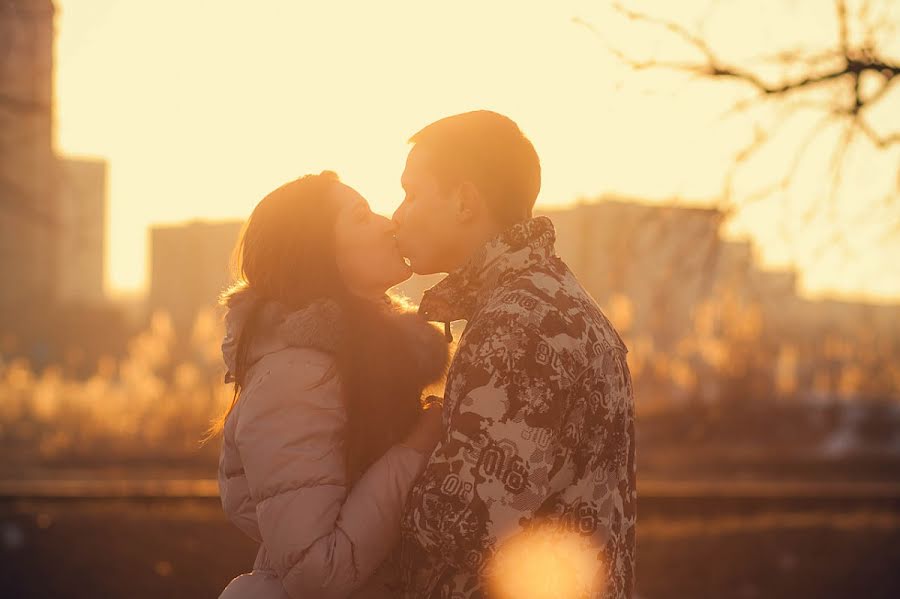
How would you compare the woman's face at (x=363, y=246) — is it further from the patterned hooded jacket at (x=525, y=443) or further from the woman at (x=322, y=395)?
the patterned hooded jacket at (x=525, y=443)

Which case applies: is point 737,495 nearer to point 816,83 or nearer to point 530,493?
point 816,83

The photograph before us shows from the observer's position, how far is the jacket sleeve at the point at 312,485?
3.11m

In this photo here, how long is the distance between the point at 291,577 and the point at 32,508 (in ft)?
25.6

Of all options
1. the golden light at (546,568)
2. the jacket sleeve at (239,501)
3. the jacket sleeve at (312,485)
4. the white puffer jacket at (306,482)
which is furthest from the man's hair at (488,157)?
the jacket sleeve at (239,501)

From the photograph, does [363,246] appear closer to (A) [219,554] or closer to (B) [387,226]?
(B) [387,226]

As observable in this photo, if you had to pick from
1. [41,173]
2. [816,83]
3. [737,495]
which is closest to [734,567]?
[737,495]

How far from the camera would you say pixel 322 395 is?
328 centimetres

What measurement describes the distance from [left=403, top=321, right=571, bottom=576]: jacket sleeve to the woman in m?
0.25

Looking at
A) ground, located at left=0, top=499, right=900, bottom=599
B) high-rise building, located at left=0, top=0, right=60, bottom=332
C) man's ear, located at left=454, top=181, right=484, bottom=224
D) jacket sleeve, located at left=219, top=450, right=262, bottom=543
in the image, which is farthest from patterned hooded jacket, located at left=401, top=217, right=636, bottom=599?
ground, located at left=0, top=499, right=900, bottom=599

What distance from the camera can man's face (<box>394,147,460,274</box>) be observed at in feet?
11.0

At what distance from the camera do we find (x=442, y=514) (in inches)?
118

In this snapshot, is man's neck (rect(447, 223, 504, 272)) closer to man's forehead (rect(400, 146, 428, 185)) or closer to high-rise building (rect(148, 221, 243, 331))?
man's forehead (rect(400, 146, 428, 185))

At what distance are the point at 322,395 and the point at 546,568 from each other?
0.80 metres

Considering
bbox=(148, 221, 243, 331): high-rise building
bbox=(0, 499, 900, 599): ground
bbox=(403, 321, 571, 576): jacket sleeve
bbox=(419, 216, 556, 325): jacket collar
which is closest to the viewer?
bbox=(403, 321, 571, 576): jacket sleeve
